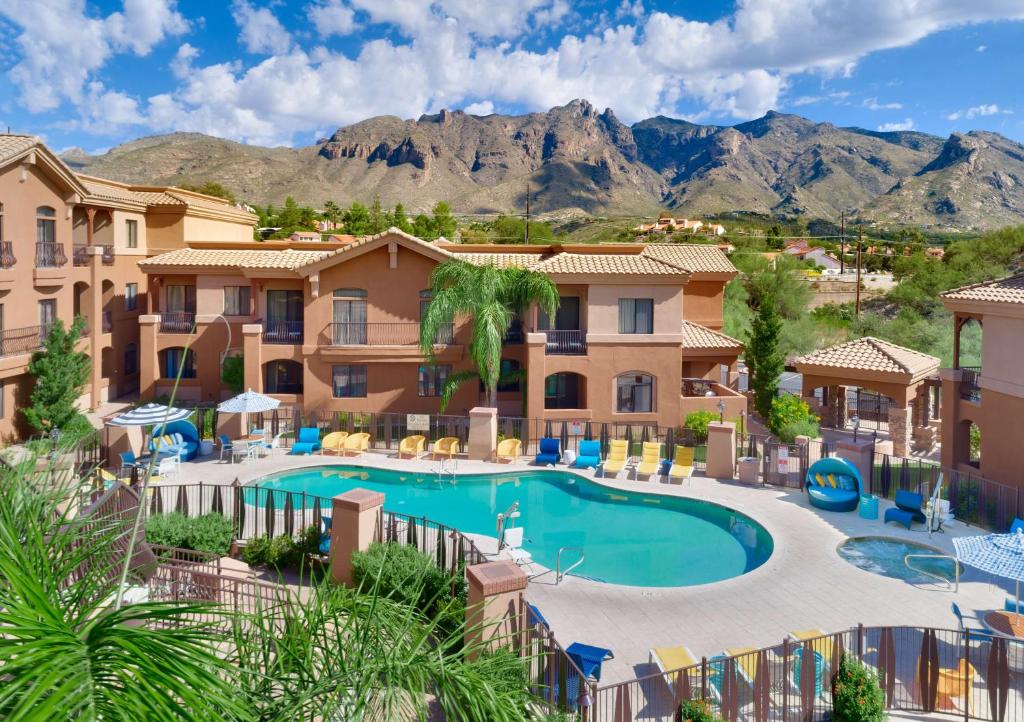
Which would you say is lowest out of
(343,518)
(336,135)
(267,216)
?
(343,518)

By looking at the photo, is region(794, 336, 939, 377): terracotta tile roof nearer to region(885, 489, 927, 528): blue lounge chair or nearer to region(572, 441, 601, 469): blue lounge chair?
region(885, 489, 927, 528): blue lounge chair

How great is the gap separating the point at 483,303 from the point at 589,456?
678cm

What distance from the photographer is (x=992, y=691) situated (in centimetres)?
1008

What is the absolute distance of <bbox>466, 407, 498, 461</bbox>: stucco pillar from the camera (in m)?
25.6

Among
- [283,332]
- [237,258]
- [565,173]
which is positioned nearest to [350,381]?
[283,332]

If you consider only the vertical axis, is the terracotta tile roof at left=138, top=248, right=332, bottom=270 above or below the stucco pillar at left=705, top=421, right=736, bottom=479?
above

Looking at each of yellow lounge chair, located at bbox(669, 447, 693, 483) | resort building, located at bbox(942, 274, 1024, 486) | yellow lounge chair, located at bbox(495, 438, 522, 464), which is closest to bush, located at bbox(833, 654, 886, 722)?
yellow lounge chair, located at bbox(669, 447, 693, 483)

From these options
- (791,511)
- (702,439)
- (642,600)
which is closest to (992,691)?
(642,600)

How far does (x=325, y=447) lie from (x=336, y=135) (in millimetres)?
157565

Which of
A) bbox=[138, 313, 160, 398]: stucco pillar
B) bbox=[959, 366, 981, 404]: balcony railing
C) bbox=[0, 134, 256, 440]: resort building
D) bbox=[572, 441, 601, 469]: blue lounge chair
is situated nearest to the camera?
bbox=[959, 366, 981, 404]: balcony railing

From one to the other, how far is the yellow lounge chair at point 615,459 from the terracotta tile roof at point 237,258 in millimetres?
14180

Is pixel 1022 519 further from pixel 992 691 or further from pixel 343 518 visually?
pixel 343 518

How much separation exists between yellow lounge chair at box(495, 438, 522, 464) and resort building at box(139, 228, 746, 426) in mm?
2588

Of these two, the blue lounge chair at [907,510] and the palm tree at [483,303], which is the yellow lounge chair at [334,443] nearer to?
the palm tree at [483,303]
